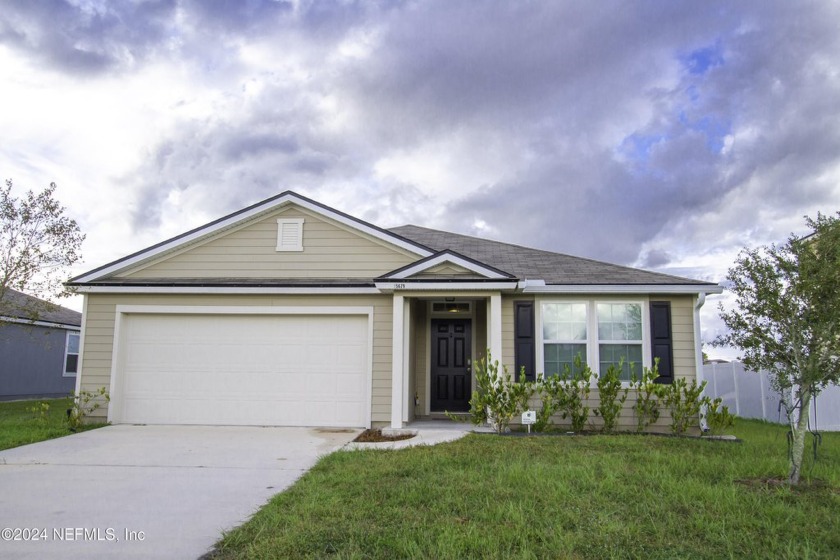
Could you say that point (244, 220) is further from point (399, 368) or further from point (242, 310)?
point (399, 368)

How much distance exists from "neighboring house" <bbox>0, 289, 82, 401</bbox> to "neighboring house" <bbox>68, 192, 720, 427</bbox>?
5838 millimetres

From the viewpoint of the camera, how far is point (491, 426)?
31.0 ft

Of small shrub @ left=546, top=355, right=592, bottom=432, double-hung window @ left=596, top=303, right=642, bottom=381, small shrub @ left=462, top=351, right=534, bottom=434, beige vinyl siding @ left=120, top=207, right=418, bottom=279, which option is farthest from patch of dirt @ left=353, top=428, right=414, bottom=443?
double-hung window @ left=596, top=303, right=642, bottom=381

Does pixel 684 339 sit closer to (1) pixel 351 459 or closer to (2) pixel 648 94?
(2) pixel 648 94

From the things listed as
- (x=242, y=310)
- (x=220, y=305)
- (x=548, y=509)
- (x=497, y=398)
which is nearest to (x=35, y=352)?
(x=220, y=305)

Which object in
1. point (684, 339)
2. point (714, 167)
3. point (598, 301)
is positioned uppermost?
point (714, 167)

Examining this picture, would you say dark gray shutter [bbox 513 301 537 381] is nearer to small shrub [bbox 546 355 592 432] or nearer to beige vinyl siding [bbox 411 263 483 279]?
small shrub [bbox 546 355 592 432]

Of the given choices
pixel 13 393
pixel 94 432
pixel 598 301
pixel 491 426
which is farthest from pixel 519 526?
pixel 13 393

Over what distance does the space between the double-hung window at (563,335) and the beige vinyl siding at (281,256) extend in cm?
282

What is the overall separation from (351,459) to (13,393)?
50.0 feet

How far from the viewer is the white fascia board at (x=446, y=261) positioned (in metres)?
9.76

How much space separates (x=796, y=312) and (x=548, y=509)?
10.8ft

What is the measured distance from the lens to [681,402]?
9.60 meters

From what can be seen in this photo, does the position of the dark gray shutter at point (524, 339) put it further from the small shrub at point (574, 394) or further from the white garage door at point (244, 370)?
the white garage door at point (244, 370)
